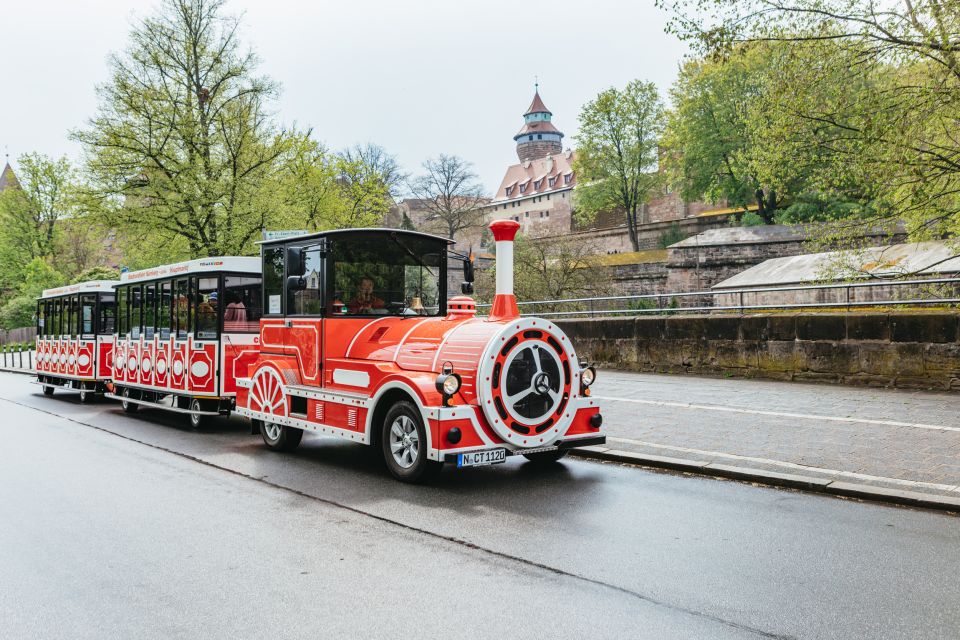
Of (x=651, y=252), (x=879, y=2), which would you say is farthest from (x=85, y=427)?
(x=651, y=252)

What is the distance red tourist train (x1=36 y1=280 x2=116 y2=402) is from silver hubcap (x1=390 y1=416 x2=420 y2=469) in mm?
11107

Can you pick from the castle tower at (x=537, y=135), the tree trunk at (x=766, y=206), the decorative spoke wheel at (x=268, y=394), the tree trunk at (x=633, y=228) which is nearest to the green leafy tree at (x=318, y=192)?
the decorative spoke wheel at (x=268, y=394)

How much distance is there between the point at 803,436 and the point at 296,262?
6275mm

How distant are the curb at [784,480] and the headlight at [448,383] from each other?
2444 mm

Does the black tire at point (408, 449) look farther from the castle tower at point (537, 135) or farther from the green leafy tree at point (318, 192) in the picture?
the castle tower at point (537, 135)

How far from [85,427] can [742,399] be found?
10.5m

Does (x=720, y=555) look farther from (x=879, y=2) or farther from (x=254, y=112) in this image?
(x=254, y=112)

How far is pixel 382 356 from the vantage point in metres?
7.95

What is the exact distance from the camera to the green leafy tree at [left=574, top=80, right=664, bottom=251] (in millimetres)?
Result: 55906

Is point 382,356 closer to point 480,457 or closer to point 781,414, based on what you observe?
point 480,457

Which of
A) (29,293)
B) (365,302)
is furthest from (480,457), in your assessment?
(29,293)

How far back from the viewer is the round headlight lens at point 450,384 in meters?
6.77

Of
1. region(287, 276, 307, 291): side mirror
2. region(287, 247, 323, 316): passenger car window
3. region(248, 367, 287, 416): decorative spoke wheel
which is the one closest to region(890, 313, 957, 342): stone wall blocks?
region(287, 247, 323, 316): passenger car window

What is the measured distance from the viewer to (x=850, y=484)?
6.64 metres
